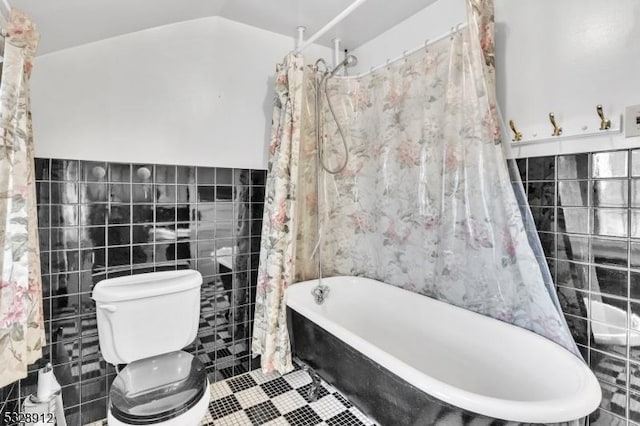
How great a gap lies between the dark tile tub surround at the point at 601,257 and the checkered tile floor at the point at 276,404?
3.79ft

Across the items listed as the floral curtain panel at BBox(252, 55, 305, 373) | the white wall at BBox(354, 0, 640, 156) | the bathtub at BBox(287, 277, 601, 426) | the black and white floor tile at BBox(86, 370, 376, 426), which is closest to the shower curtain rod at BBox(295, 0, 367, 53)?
the floral curtain panel at BBox(252, 55, 305, 373)

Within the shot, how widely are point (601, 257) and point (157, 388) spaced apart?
6.71ft

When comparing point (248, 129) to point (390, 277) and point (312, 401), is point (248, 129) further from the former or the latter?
point (312, 401)

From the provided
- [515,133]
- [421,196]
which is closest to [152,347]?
[421,196]

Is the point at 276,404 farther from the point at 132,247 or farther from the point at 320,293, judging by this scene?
the point at 132,247

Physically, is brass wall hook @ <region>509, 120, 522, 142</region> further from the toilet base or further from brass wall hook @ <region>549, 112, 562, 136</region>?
the toilet base

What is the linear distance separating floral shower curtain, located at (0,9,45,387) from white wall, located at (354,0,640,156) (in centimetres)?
→ 207

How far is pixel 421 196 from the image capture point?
192 cm

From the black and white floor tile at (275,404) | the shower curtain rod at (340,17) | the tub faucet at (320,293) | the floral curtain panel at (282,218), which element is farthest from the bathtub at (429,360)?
the shower curtain rod at (340,17)

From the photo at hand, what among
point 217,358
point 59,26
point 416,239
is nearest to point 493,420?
point 416,239

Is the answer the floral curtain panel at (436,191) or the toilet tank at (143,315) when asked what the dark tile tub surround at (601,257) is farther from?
the toilet tank at (143,315)

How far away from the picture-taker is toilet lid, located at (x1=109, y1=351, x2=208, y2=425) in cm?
134

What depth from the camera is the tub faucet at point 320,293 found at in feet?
7.15

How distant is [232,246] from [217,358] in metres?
0.76
